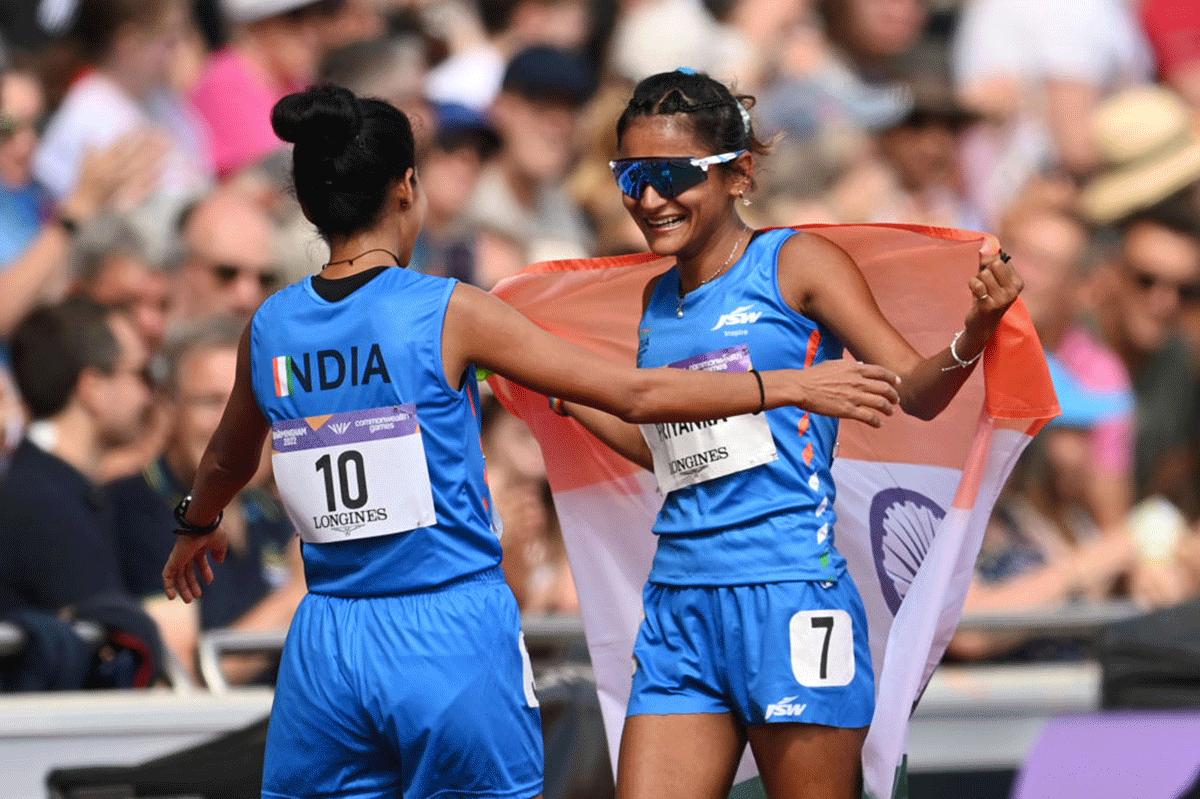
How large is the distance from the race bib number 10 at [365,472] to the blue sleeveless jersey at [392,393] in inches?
0.8

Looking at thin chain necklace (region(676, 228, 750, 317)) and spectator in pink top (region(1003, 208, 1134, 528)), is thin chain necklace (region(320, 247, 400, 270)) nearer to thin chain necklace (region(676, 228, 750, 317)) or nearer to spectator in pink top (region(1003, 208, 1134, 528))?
thin chain necklace (region(676, 228, 750, 317))

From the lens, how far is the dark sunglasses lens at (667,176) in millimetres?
4055

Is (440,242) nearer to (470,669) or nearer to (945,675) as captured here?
(945,675)

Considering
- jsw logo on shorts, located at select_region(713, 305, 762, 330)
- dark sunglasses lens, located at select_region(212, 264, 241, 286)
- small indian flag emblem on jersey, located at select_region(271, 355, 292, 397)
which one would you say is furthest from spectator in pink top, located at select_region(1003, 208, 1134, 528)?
small indian flag emblem on jersey, located at select_region(271, 355, 292, 397)

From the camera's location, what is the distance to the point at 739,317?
4.02 metres

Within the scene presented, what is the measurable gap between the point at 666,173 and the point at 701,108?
187mm

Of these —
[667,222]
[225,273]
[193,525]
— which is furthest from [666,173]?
[225,273]

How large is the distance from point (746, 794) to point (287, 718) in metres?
1.48

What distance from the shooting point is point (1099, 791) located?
493 centimetres

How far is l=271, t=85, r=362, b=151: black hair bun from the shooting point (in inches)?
136

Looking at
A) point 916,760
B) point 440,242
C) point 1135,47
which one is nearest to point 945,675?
point 916,760

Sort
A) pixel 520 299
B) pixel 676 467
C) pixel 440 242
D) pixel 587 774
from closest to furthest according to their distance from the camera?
pixel 676 467, pixel 520 299, pixel 587 774, pixel 440 242

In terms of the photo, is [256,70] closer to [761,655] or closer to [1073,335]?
[1073,335]

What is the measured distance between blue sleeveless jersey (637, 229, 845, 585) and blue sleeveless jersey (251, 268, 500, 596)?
641 mm
